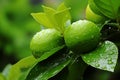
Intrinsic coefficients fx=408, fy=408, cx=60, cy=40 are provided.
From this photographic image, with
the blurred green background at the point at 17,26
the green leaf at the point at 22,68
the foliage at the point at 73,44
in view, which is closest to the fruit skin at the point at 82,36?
the foliage at the point at 73,44

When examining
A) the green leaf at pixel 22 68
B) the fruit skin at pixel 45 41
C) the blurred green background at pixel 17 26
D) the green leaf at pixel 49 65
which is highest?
the fruit skin at pixel 45 41

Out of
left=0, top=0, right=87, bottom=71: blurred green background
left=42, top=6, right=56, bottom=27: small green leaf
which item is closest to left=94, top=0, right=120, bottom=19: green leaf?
left=42, top=6, right=56, bottom=27: small green leaf

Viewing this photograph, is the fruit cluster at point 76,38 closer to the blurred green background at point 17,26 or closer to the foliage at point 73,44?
the foliage at point 73,44

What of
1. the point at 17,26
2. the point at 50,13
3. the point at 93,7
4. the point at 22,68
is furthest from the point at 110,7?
the point at 17,26

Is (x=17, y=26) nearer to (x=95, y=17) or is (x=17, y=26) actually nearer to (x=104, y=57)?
(x=95, y=17)

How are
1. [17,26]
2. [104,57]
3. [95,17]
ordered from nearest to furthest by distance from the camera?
[104,57] < [95,17] < [17,26]

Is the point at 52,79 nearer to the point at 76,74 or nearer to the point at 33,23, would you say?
the point at 76,74
